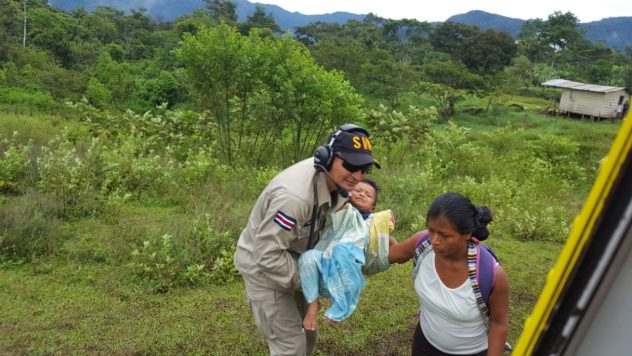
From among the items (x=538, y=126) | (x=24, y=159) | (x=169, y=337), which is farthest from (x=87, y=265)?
(x=538, y=126)

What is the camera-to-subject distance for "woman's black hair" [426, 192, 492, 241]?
1.99m

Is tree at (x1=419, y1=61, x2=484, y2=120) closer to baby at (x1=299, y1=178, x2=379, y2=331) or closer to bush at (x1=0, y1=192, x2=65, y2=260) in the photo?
bush at (x1=0, y1=192, x2=65, y2=260)

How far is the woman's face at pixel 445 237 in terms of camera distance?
2016 mm

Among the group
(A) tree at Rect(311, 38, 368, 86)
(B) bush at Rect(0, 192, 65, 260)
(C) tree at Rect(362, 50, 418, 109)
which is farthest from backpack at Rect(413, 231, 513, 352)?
(C) tree at Rect(362, 50, 418, 109)

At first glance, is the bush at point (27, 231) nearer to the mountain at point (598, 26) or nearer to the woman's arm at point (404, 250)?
the woman's arm at point (404, 250)

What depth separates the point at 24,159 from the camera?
6504 mm

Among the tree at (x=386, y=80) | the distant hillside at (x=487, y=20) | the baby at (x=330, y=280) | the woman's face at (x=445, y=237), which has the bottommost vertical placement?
the tree at (x=386, y=80)

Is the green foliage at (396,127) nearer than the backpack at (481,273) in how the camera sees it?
No

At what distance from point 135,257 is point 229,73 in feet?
14.5

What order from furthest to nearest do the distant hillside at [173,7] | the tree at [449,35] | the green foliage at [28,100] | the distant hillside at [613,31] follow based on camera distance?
the distant hillside at [173,7], the distant hillside at [613,31], the tree at [449,35], the green foliage at [28,100]

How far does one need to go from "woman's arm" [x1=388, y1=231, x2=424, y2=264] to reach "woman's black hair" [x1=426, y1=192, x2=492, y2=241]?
0.29 m

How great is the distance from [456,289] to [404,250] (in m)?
0.36

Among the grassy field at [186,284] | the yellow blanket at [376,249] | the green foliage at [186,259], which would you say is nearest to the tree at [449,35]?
the grassy field at [186,284]

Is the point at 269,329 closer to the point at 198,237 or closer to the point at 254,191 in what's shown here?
the point at 198,237
